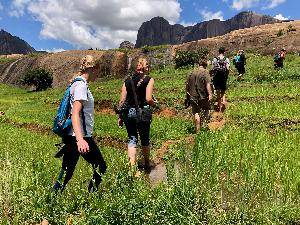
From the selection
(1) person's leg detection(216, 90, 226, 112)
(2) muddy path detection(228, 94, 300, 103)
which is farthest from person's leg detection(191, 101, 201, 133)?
(2) muddy path detection(228, 94, 300, 103)

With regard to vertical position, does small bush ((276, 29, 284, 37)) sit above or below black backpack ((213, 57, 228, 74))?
above

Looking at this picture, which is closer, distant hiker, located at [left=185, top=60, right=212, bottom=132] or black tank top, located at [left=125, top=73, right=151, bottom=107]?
black tank top, located at [left=125, top=73, right=151, bottom=107]

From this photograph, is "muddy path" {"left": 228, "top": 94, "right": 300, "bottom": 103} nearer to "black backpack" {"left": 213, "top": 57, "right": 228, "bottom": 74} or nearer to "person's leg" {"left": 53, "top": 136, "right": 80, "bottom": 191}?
"black backpack" {"left": 213, "top": 57, "right": 228, "bottom": 74}

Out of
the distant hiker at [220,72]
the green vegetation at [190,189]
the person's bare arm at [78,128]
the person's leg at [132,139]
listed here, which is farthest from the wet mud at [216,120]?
the person's bare arm at [78,128]

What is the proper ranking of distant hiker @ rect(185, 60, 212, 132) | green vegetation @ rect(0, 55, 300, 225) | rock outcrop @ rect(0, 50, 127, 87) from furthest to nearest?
rock outcrop @ rect(0, 50, 127, 87), distant hiker @ rect(185, 60, 212, 132), green vegetation @ rect(0, 55, 300, 225)

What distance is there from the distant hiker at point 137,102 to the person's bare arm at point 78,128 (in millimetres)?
2543

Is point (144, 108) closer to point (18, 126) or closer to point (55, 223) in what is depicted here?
point (55, 223)

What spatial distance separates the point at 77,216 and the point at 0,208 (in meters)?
1.07

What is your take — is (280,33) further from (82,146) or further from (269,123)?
(82,146)

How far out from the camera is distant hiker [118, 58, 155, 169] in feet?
30.3

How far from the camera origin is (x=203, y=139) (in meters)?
11.6

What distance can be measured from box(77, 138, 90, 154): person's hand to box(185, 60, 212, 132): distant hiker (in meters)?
7.74

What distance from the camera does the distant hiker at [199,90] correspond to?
14047 mm

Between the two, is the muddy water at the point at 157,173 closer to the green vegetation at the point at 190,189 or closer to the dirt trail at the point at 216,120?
the green vegetation at the point at 190,189
